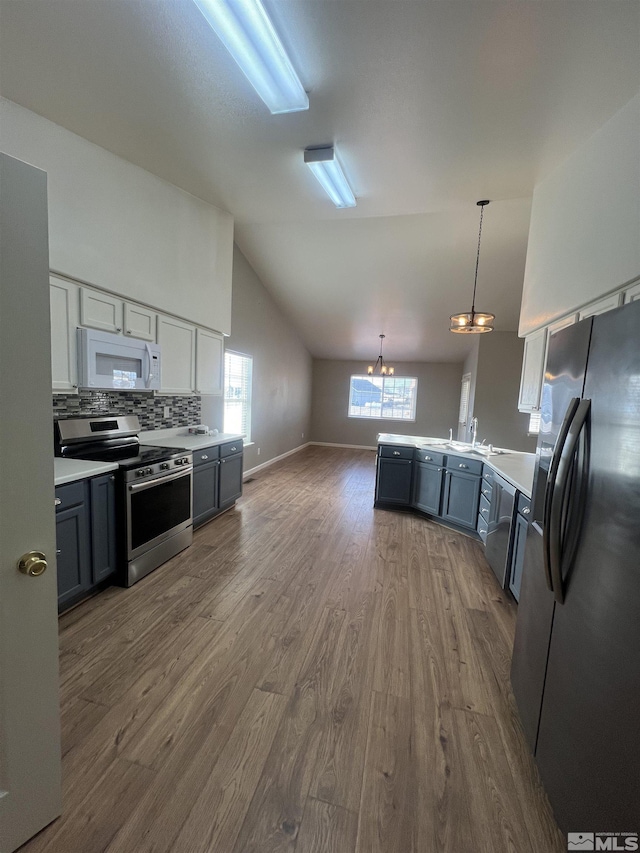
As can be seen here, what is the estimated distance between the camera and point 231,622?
2.22 m

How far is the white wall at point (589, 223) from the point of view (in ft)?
6.13

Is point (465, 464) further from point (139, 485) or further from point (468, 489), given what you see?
point (139, 485)

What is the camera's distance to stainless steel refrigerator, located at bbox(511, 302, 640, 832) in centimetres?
91

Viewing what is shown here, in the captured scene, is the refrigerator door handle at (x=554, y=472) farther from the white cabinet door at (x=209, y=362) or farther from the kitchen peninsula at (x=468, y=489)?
the white cabinet door at (x=209, y=362)

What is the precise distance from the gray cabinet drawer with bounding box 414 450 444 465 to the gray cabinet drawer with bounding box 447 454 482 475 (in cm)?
11

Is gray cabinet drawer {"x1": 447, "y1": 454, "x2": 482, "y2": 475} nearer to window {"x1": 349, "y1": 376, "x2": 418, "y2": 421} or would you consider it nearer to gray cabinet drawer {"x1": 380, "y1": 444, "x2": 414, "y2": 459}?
gray cabinet drawer {"x1": 380, "y1": 444, "x2": 414, "y2": 459}

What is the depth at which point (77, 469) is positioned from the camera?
7.30 ft

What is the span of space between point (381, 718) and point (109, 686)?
52.8 inches

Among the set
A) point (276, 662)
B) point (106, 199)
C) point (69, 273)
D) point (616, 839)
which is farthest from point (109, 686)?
point (106, 199)

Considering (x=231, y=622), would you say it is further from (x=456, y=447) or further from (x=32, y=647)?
(x=456, y=447)

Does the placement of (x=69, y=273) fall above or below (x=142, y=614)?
above

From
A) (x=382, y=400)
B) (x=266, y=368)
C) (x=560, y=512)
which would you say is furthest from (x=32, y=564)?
(x=382, y=400)

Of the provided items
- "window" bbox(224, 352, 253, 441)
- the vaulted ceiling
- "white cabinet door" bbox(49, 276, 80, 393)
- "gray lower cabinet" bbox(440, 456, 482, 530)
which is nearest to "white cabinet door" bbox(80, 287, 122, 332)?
"white cabinet door" bbox(49, 276, 80, 393)

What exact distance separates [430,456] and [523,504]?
176 cm
